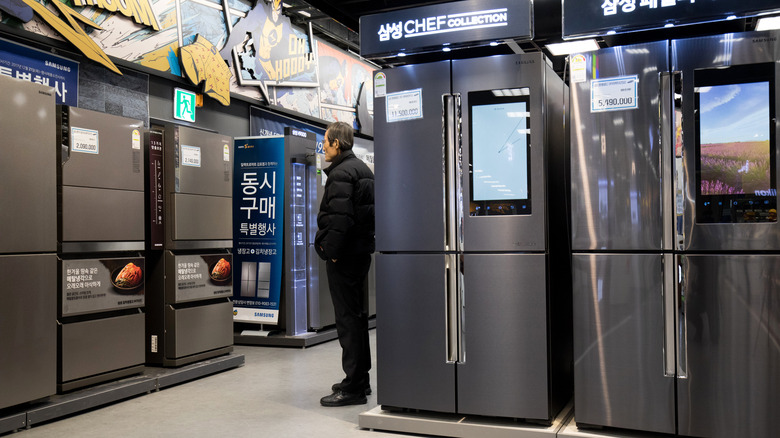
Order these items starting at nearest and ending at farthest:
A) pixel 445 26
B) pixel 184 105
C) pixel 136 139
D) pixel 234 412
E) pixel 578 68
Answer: pixel 578 68 < pixel 445 26 < pixel 234 412 < pixel 136 139 < pixel 184 105

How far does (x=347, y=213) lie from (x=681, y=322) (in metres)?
2.01

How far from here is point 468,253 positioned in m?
3.46

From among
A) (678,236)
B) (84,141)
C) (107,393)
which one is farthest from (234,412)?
(678,236)

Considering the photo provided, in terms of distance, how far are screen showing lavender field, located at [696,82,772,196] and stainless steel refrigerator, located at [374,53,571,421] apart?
2.50 ft

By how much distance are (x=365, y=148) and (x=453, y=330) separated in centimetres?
588

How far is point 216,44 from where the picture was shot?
23.4 ft

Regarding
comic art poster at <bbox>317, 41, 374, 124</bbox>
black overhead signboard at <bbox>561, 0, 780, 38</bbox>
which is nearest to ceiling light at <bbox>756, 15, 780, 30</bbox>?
black overhead signboard at <bbox>561, 0, 780, 38</bbox>

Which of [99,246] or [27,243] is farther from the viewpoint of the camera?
[99,246]

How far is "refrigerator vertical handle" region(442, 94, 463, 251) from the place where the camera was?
11.5 ft

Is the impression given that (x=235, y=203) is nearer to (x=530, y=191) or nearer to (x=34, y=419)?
(x=34, y=419)

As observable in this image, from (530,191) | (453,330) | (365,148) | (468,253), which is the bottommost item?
(453,330)

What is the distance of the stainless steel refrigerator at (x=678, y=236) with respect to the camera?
293 cm

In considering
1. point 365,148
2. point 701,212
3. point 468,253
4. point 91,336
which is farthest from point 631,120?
point 365,148

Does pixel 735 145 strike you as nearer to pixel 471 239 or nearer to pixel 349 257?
pixel 471 239
